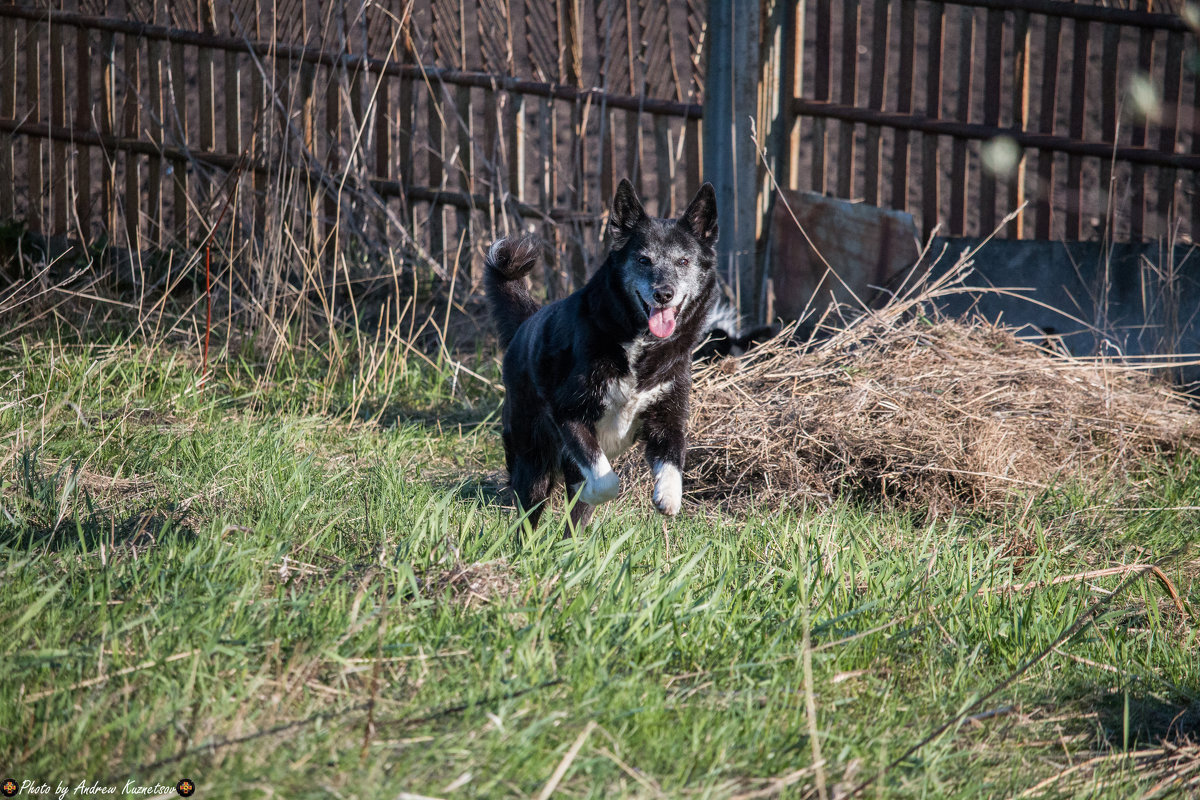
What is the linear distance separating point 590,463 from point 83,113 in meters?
6.63

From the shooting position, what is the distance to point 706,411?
181 inches

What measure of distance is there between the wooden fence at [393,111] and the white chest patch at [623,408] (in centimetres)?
260

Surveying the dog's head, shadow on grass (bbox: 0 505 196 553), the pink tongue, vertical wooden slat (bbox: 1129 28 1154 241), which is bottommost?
shadow on grass (bbox: 0 505 196 553)

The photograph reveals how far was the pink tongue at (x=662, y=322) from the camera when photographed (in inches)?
144

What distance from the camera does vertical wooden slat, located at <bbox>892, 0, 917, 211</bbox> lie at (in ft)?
19.2

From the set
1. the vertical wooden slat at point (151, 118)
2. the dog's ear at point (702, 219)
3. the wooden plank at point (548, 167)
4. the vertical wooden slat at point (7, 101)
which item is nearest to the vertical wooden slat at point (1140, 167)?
the dog's ear at point (702, 219)

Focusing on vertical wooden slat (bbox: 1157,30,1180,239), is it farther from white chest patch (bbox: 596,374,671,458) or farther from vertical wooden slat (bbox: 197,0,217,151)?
vertical wooden slat (bbox: 197,0,217,151)

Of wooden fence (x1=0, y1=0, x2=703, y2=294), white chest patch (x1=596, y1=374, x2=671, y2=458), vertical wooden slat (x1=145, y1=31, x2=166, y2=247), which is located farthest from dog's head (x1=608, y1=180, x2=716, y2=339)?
vertical wooden slat (x1=145, y1=31, x2=166, y2=247)

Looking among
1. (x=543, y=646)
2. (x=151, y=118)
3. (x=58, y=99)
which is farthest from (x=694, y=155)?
(x=58, y=99)

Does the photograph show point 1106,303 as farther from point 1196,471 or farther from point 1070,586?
point 1070,586

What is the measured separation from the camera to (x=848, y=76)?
6047mm

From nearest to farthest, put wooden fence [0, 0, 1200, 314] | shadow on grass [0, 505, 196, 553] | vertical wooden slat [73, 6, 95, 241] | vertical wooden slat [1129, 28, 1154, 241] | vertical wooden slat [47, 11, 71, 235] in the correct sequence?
shadow on grass [0, 505, 196, 553] → vertical wooden slat [1129, 28, 1154, 241] → wooden fence [0, 0, 1200, 314] → vertical wooden slat [47, 11, 71, 235] → vertical wooden slat [73, 6, 95, 241]

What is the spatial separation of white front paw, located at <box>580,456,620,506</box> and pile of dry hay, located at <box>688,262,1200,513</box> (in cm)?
72

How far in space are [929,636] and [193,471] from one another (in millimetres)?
2510
